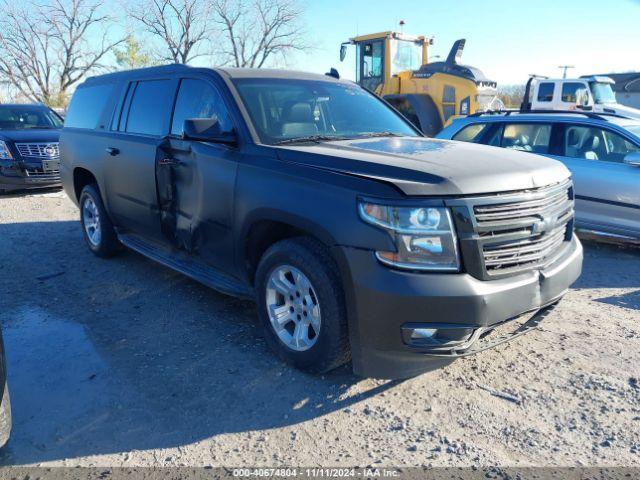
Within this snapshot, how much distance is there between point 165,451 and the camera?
8.97 feet

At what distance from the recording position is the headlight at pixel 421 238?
9.02 feet

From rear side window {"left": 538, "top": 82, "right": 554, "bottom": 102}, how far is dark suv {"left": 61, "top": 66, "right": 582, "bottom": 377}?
46.0 feet

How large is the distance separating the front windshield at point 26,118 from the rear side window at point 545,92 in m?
14.1

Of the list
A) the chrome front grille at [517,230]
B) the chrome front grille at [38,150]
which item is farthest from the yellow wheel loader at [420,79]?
the chrome front grille at [517,230]

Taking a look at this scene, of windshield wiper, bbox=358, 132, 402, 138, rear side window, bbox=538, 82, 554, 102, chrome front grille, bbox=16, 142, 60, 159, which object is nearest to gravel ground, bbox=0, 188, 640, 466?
windshield wiper, bbox=358, 132, 402, 138

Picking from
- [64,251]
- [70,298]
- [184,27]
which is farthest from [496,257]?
[184,27]

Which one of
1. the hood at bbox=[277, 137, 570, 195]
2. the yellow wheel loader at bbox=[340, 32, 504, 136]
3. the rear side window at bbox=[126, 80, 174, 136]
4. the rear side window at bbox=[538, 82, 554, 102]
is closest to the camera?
the hood at bbox=[277, 137, 570, 195]

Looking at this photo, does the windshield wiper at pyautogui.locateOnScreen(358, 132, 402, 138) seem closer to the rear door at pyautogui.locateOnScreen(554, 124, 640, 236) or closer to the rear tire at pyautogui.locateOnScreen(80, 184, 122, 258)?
the rear tire at pyautogui.locateOnScreen(80, 184, 122, 258)

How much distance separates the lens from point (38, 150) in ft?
33.4

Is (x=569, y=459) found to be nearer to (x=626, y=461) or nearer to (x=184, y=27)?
(x=626, y=461)

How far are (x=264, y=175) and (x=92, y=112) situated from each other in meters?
3.46

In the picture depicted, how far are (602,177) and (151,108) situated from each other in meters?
5.15

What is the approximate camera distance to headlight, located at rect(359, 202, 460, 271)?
275cm

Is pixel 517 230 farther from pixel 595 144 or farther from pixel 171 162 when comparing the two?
pixel 595 144
